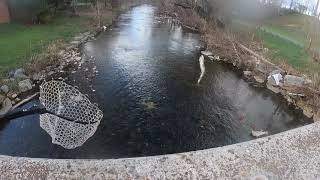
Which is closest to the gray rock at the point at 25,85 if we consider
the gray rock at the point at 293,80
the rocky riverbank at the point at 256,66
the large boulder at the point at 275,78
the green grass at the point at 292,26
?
the rocky riverbank at the point at 256,66

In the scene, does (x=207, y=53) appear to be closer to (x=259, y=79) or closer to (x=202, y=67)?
(x=202, y=67)

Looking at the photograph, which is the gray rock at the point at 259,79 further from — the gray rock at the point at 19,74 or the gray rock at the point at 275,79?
the gray rock at the point at 19,74

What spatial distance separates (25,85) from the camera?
1189 cm

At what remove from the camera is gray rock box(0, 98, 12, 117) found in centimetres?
1022

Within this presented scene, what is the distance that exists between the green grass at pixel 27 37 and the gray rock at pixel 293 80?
10896 millimetres

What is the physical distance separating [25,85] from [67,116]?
5.68 m

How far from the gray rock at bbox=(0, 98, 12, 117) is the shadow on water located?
0.56 m

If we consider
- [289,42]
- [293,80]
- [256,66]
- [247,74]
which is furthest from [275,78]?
[289,42]

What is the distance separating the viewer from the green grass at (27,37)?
44.5ft

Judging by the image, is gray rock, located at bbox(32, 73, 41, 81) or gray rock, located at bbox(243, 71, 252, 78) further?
gray rock, located at bbox(243, 71, 252, 78)

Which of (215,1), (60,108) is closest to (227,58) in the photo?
(215,1)

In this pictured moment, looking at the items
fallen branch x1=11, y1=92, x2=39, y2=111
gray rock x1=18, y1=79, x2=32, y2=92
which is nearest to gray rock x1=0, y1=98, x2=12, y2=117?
fallen branch x1=11, y1=92, x2=39, y2=111

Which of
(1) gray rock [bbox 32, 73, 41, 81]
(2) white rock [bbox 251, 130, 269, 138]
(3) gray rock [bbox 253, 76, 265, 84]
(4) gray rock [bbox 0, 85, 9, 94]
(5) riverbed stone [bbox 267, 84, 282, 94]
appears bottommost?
(2) white rock [bbox 251, 130, 269, 138]

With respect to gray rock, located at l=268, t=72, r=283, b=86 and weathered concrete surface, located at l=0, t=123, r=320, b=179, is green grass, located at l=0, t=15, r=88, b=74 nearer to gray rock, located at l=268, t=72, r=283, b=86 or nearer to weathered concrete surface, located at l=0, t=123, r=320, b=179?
weathered concrete surface, located at l=0, t=123, r=320, b=179
